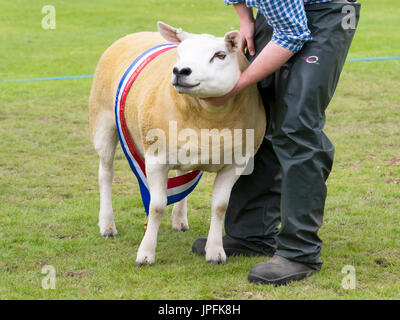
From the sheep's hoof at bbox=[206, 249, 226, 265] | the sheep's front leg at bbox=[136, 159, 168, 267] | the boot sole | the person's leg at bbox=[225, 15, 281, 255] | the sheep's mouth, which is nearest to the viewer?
the sheep's mouth

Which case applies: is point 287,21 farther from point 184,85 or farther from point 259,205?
point 259,205

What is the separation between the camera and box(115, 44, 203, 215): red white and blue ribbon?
17.3 ft

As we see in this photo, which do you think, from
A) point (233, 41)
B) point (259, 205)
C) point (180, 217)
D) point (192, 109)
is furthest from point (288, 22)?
point (180, 217)

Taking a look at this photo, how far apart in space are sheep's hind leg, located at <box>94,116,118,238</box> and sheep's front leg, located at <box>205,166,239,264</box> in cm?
A: 108

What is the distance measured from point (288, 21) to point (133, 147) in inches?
70.1

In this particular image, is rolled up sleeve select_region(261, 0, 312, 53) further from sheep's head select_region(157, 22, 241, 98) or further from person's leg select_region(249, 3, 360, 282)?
sheep's head select_region(157, 22, 241, 98)

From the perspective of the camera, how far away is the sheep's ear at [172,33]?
4551 millimetres

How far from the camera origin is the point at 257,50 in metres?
4.91

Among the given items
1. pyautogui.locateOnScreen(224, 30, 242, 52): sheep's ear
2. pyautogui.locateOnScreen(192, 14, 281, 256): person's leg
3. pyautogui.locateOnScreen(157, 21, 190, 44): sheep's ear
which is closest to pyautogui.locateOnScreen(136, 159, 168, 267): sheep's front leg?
pyautogui.locateOnScreen(192, 14, 281, 256): person's leg

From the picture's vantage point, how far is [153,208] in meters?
4.96

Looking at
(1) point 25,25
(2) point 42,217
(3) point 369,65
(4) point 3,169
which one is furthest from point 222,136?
(1) point 25,25

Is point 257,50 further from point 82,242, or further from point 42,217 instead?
point 42,217

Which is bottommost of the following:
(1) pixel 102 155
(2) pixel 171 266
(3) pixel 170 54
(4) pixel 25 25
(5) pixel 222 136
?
(4) pixel 25 25

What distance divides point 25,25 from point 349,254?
56.3ft
